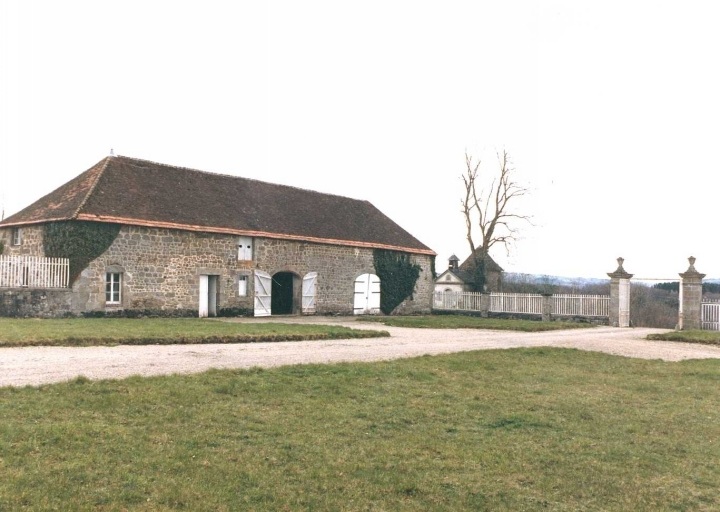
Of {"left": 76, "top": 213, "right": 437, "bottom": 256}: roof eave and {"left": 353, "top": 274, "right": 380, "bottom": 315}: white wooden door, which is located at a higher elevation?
{"left": 76, "top": 213, "right": 437, "bottom": 256}: roof eave

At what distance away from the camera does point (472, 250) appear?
1613 inches

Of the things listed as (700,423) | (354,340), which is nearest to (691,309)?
(354,340)

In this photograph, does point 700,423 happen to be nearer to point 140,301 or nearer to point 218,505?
point 218,505

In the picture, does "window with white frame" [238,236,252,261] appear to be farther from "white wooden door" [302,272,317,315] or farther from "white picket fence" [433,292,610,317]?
"white picket fence" [433,292,610,317]

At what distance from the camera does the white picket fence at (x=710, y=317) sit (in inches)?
896

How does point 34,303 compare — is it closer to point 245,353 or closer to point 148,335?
point 148,335

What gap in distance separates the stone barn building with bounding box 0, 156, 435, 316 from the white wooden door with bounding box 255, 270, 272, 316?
43mm

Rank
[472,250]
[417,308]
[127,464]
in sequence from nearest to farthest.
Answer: [127,464] < [417,308] < [472,250]

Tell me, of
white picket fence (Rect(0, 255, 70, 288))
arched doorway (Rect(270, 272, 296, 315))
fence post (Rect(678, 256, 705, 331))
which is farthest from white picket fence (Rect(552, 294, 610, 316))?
white picket fence (Rect(0, 255, 70, 288))

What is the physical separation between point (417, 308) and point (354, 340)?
60.2ft

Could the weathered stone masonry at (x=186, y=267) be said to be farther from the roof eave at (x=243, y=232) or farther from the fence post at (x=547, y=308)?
the fence post at (x=547, y=308)

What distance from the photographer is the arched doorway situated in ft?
93.7

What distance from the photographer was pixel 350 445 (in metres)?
5.86

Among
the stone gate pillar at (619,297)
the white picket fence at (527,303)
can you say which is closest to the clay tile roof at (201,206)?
the white picket fence at (527,303)
